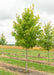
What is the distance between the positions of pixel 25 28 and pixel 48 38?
5.52 m

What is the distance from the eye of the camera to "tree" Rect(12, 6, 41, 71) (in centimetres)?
1153

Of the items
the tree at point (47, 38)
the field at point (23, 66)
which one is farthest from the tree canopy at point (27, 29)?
the tree at point (47, 38)

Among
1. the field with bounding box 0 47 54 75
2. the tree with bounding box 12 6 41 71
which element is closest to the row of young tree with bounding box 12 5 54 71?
the tree with bounding box 12 6 41 71

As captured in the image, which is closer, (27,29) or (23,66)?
(27,29)

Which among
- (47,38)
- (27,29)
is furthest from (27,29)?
(47,38)

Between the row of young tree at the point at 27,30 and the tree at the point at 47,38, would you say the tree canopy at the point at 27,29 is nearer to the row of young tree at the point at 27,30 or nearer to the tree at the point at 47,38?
the row of young tree at the point at 27,30

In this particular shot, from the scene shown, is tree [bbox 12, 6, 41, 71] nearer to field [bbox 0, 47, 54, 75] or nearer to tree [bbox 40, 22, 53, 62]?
field [bbox 0, 47, 54, 75]

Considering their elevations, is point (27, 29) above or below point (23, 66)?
above

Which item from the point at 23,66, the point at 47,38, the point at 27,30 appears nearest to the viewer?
the point at 27,30

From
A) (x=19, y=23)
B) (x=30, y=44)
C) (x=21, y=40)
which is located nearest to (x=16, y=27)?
(x=19, y=23)

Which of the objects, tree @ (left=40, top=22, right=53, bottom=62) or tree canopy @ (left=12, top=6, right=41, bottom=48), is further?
tree @ (left=40, top=22, right=53, bottom=62)

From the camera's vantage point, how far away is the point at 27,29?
11820 mm

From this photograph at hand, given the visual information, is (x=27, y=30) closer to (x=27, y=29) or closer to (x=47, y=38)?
(x=27, y=29)

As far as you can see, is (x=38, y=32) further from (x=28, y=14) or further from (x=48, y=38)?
(x=48, y=38)
